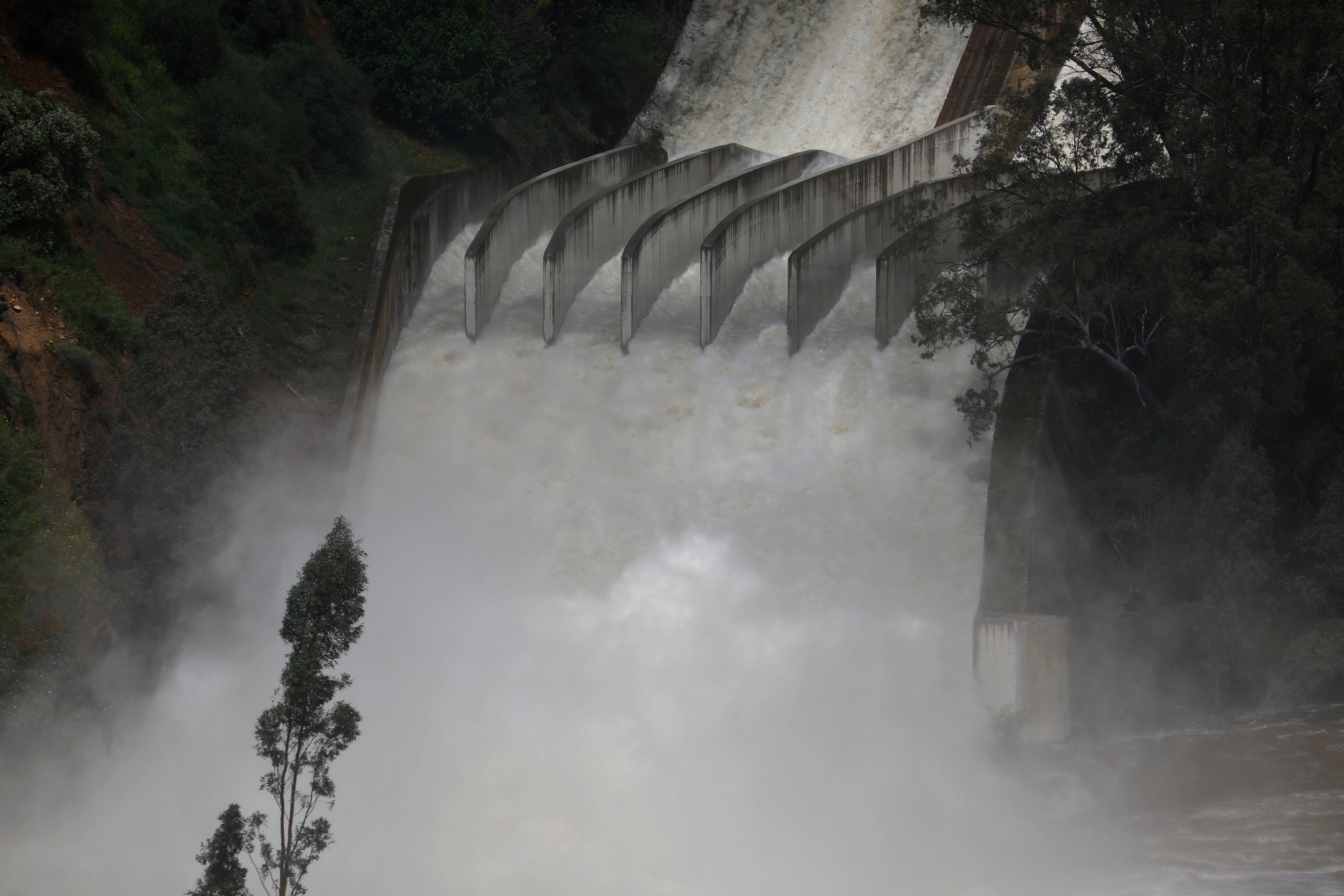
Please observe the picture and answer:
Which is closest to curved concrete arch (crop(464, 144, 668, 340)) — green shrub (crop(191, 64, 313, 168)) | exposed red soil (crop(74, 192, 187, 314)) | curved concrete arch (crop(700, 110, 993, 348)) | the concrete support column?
curved concrete arch (crop(700, 110, 993, 348))

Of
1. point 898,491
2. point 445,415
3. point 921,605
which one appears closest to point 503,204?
point 445,415

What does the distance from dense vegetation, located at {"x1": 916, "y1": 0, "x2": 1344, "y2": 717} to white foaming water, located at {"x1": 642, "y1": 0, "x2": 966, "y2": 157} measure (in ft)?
36.7

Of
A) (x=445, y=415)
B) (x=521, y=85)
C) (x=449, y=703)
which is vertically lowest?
(x=449, y=703)

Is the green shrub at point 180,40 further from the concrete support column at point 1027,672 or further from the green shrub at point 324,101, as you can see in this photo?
the concrete support column at point 1027,672

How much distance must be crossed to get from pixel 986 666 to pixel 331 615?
9.27 meters

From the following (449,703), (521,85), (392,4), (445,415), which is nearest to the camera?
(449,703)

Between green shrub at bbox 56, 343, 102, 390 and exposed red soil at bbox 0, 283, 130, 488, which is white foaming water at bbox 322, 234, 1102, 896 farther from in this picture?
green shrub at bbox 56, 343, 102, 390

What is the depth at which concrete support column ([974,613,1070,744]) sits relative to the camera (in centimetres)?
1542

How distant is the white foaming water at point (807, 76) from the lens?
30.2 m

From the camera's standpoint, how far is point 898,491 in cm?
1828

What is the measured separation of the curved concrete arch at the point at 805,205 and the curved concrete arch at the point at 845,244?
76 cm

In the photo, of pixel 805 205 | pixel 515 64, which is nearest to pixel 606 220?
pixel 805 205

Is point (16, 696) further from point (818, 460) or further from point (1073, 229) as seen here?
point (1073, 229)

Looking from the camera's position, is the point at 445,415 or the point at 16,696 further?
the point at 445,415
